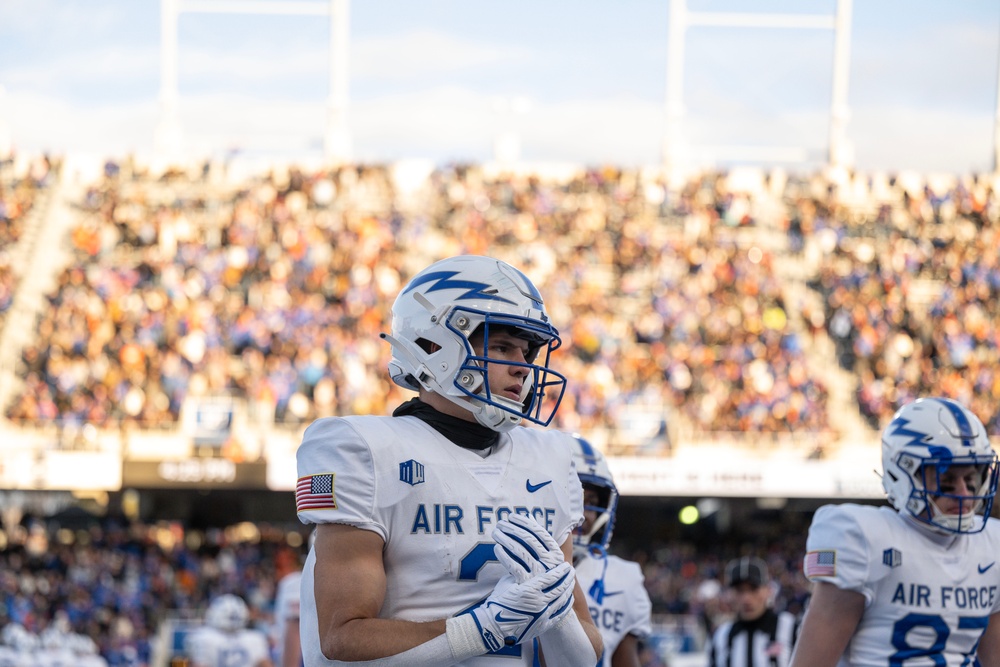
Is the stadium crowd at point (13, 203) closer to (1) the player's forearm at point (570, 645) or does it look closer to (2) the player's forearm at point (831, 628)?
(2) the player's forearm at point (831, 628)

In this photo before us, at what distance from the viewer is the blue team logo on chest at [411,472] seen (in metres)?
3.28

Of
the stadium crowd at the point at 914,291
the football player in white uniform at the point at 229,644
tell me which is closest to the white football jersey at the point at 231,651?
the football player in white uniform at the point at 229,644

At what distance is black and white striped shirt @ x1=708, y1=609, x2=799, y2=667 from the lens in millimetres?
7484

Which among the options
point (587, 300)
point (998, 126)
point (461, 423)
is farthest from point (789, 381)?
point (461, 423)

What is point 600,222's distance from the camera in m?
27.1

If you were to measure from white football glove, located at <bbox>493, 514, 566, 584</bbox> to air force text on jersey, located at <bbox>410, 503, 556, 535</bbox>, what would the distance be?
0.09 m

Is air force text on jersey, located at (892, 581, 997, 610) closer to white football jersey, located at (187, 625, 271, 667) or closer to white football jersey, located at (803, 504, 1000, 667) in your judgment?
white football jersey, located at (803, 504, 1000, 667)

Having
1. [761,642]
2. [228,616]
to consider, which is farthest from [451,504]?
[228,616]

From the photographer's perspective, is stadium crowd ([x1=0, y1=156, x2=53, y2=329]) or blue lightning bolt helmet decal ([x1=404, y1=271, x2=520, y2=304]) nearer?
blue lightning bolt helmet decal ([x1=404, y1=271, x2=520, y2=304])

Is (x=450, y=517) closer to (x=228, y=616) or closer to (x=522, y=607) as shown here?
(x=522, y=607)

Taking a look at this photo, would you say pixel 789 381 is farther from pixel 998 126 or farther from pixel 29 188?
pixel 29 188

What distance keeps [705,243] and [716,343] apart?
10.8 ft

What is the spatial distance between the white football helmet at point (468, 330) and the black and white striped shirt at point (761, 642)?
435 cm

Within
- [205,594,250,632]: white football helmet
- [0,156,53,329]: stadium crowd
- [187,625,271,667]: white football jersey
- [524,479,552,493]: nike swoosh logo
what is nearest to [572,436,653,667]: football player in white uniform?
[524,479,552,493]: nike swoosh logo
